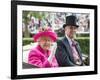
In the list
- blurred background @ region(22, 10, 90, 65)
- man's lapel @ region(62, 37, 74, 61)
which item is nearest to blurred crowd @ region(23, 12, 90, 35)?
blurred background @ region(22, 10, 90, 65)

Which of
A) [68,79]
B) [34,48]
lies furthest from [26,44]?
[68,79]

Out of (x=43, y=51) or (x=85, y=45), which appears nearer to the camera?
(x=43, y=51)

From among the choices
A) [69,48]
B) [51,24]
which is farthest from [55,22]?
[69,48]

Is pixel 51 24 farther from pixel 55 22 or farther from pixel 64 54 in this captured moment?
pixel 64 54

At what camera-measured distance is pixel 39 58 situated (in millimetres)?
1943

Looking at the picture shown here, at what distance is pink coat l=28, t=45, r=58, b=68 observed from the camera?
1.92 metres

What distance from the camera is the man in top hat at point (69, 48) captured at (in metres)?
2.01

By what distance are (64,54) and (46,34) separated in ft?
0.84

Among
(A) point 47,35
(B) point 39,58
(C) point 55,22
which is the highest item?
(C) point 55,22

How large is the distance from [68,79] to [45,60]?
29 cm

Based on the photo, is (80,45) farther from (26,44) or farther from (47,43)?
(26,44)

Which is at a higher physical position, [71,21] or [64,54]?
[71,21]

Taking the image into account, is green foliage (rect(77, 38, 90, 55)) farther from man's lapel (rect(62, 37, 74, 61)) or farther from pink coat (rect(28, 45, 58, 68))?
pink coat (rect(28, 45, 58, 68))

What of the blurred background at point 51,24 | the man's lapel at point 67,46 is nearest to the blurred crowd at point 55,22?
the blurred background at point 51,24
